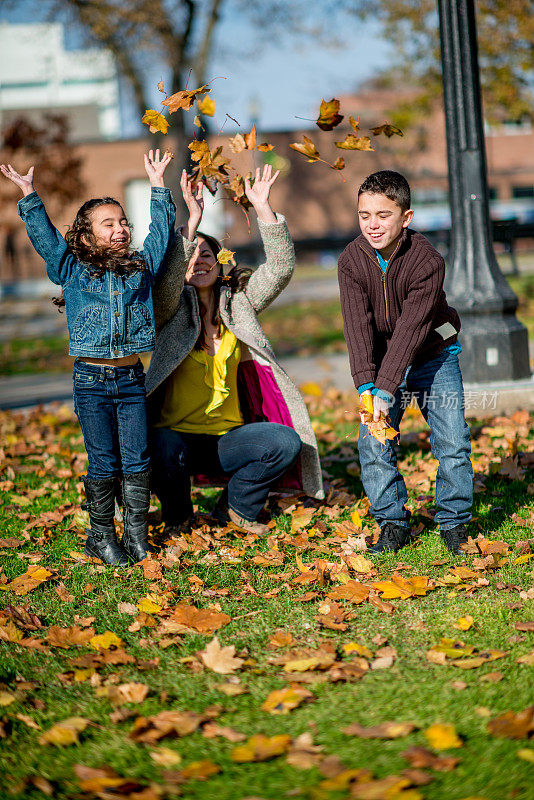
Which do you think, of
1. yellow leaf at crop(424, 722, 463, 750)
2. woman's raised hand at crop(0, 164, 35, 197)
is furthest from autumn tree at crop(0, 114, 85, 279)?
yellow leaf at crop(424, 722, 463, 750)

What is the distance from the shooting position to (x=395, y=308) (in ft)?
12.7

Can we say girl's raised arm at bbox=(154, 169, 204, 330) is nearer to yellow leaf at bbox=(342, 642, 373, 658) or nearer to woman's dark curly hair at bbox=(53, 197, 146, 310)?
woman's dark curly hair at bbox=(53, 197, 146, 310)

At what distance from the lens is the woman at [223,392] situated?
430 centimetres

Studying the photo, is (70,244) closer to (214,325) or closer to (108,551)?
(214,325)

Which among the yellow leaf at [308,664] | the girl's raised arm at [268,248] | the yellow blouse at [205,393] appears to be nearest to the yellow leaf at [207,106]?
the girl's raised arm at [268,248]

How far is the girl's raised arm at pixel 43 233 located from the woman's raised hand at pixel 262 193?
92cm

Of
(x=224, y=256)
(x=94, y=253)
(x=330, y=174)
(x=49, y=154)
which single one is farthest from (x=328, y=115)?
(x=330, y=174)

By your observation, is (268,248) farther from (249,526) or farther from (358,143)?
(249,526)

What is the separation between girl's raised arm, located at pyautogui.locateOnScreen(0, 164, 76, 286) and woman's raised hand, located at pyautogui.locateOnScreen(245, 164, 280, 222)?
0.92 metres

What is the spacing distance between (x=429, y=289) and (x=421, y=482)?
→ 1.76 meters

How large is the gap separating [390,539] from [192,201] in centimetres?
192

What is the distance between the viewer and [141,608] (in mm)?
3588

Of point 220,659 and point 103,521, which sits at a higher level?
point 103,521

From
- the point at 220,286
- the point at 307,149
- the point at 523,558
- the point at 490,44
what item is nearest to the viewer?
the point at 523,558
